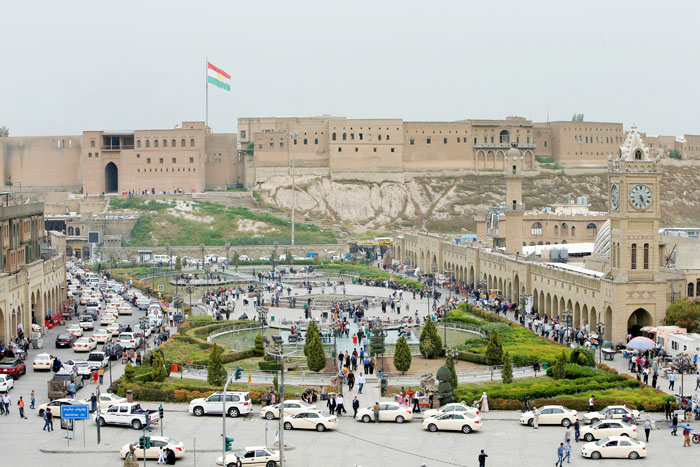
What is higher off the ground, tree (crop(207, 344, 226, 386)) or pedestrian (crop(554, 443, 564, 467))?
tree (crop(207, 344, 226, 386))

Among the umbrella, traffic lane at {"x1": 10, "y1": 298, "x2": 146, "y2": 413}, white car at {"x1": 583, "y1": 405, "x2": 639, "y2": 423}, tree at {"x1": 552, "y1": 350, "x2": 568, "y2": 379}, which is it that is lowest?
traffic lane at {"x1": 10, "y1": 298, "x2": 146, "y2": 413}

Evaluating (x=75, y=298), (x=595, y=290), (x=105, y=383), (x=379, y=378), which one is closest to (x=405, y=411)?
(x=379, y=378)

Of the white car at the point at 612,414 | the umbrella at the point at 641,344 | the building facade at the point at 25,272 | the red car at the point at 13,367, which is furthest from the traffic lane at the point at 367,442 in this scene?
the building facade at the point at 25,272

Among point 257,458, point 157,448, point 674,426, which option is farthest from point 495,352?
point 157,448

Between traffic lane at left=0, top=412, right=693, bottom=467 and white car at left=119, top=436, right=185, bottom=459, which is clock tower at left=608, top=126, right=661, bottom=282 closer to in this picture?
traffic lane at left=0, top=412, right=693, bottom=467

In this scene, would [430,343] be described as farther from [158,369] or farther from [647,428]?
[647,428]

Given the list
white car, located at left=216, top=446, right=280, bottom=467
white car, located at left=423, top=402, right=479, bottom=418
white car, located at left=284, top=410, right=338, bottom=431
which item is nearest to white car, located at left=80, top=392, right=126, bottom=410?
white car, located at left=284, top=410, right=338, bottom=431

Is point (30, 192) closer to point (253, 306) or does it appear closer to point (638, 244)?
point (253, 306)
